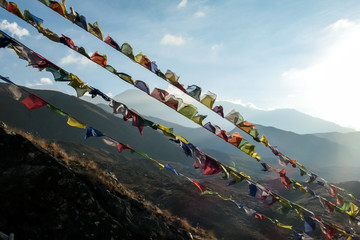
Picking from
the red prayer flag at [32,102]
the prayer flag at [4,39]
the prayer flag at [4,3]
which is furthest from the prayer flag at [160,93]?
the prayer flag at [4,3]

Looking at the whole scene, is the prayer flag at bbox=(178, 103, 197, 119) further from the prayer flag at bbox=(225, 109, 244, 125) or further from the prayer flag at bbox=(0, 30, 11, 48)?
the prayer flag at bbox=(0, 30, 11, 48)

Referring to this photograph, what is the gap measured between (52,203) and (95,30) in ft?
13.8

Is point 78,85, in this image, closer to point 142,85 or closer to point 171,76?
point 142,85

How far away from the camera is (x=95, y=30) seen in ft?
17.0

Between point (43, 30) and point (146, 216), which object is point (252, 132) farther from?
point (43, 30)

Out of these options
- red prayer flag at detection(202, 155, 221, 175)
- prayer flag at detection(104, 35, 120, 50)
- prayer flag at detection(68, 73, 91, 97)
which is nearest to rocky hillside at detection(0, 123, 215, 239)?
prayer flag at detection(68, 73, 91, 97)

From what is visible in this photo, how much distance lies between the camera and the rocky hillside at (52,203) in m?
4.87

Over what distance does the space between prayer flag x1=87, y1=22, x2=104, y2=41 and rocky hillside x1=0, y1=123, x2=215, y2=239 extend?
3.56 meters

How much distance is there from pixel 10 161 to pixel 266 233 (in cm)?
1877

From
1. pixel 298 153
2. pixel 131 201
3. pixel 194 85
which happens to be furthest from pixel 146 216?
pixel 298 153

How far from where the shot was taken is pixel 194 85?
531 cm

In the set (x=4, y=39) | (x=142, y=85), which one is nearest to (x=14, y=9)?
(x=4, y=39)

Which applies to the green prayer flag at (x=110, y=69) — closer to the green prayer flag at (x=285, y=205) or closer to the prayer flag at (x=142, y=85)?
the prayer flag at (x=142, y=85)

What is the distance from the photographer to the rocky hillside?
487 cm
